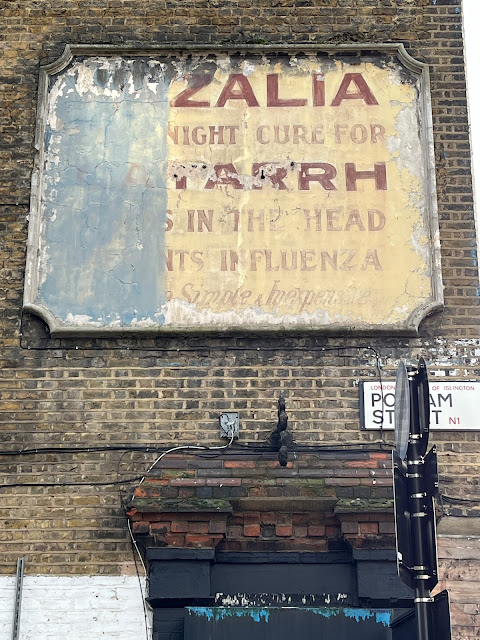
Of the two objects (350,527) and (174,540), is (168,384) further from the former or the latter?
(350,527)

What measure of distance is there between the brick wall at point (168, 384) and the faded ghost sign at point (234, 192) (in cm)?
18

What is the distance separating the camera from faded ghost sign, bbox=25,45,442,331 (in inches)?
331

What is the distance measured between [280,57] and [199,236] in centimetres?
207

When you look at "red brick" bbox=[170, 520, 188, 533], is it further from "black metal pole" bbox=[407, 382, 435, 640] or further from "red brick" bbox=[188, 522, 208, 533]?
"black metal pole" bbox=[407, 382, 435, 640]

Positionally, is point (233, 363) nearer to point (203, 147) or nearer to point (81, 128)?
point (203, 147)

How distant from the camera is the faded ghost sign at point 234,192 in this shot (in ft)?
27.6

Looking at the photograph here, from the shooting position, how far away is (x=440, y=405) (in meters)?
8.05

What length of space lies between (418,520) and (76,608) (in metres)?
3.46

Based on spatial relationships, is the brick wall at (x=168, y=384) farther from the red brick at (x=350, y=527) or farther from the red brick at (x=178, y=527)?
the red brick at (x=178, y=527)

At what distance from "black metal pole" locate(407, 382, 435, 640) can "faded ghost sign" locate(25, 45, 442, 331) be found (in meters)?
2.94

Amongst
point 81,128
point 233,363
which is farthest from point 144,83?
point 233,363

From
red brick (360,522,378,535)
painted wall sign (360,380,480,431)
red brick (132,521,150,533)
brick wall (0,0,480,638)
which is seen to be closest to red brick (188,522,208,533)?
brick wall (0,0,480,638)

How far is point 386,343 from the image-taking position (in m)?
8.27

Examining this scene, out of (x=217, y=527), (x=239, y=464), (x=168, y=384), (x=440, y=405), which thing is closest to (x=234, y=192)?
(x=168, y=384)
